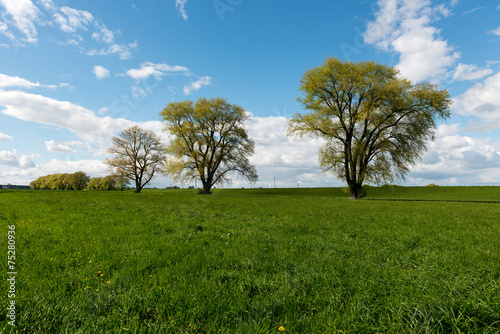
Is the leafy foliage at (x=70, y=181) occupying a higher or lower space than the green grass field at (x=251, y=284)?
higher

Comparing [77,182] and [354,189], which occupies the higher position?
Answer: [77,182]

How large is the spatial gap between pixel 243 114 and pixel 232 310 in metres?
45.8

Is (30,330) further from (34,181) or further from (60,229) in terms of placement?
(34,181)

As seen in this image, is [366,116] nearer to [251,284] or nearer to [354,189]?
[354,189]

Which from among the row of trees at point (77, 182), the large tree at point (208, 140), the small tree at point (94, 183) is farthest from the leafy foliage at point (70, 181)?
the large tree at point (208, 140)

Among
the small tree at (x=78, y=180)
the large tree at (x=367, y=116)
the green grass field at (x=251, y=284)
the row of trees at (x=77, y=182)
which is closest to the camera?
the green grass field at (x=251, y=284)

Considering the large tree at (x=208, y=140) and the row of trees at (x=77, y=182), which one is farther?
the row of trees at (x=77, y=182)

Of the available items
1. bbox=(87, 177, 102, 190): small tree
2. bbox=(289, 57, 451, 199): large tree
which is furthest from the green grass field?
bbox=(87, 177, 102, 190): small tree

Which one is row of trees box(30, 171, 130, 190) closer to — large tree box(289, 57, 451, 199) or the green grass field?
large tree box(289, 57, 451, 199)

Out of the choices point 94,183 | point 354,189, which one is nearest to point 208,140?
point 354,189

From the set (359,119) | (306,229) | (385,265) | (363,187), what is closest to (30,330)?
(385,265)

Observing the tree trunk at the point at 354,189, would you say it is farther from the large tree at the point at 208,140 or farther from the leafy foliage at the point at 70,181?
the leafy foliage at the point at 70,181

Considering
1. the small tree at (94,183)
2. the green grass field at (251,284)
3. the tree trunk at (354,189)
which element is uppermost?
the small tree at (94,183)

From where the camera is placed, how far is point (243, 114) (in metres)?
47.0
